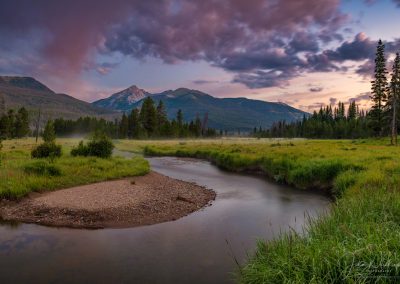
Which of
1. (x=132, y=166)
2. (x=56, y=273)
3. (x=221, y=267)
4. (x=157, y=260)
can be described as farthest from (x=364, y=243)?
(x=132, y=166)

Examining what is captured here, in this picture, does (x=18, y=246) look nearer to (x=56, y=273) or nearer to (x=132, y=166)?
(x=56, y=273)

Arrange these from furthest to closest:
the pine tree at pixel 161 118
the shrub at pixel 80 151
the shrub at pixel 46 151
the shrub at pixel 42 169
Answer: the pine tree at pixel 161 118
the shrub at pixel 80 151
the shrub at pixel 46 151
the shrub at pixel 42 169

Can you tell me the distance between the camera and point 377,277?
227 inches

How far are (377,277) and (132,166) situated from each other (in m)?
28.0

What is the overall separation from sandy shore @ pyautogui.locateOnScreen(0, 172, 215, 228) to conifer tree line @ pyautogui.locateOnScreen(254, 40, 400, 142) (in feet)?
151

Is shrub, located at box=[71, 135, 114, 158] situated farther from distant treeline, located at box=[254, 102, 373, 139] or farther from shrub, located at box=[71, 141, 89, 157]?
distant treeline, located at box=[254, 102, 373, 139]

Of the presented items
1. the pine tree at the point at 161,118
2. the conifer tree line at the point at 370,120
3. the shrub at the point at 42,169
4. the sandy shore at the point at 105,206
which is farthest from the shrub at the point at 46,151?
the pine tree at the point at 161,118

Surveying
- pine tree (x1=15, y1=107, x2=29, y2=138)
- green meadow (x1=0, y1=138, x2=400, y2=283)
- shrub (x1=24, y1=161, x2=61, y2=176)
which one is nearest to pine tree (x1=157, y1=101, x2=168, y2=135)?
pine tree (x1=15, y1=107, x2=29, y2=138)

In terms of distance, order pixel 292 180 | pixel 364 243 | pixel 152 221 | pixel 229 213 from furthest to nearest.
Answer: pixel 292 180
pixel 229 213
pixel 152 221
pixel 364 243

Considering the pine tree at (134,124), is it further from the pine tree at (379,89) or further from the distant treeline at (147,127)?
the pine tree at (379,89)

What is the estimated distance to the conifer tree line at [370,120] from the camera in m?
63.9

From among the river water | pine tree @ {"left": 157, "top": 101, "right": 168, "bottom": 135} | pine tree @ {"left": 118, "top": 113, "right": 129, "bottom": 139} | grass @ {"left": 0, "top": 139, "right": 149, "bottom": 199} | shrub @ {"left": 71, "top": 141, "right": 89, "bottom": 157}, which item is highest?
pine tree @ {"left": 157, "top": 101, "right": 168, "bottom": 135}

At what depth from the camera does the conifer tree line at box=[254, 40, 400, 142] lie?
63.9 meters

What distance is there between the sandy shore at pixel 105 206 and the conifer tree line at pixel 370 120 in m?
46.1
